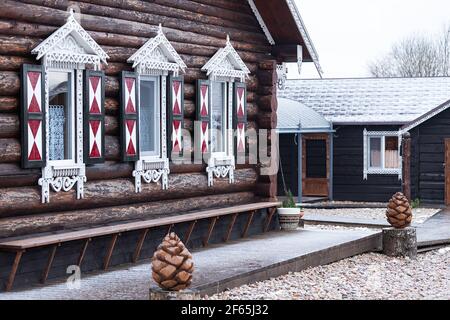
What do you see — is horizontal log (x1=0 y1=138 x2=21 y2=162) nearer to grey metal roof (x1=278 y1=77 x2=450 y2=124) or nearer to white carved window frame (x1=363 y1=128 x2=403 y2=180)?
grey metal roof (x1=278 y1=77 x2=450 y2=124)

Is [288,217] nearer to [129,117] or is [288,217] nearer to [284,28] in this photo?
[284,28]

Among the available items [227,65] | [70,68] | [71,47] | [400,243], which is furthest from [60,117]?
[400,243]

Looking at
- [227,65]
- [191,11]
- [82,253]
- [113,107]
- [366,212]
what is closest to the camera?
[82,253]

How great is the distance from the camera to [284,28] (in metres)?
18.9

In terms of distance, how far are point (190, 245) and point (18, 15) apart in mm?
5081

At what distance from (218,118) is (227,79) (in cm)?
68

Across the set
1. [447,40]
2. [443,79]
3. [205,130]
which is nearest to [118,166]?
[205,130]

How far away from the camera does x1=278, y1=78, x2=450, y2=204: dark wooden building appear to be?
2991 cm

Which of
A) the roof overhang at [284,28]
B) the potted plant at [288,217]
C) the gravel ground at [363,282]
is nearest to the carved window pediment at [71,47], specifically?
the gravel ground at [363,282]

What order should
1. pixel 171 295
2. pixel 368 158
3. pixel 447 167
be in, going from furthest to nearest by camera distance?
pixel 368 158 < pixel 447 167 < pixel 171 295

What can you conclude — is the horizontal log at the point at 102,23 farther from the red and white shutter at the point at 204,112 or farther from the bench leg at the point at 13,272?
the bench leg at the point at 13,272

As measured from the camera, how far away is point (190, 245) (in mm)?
15906

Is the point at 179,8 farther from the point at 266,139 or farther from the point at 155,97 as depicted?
the point at 266,139

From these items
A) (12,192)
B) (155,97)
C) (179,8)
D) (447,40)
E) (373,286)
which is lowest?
(373,286)
